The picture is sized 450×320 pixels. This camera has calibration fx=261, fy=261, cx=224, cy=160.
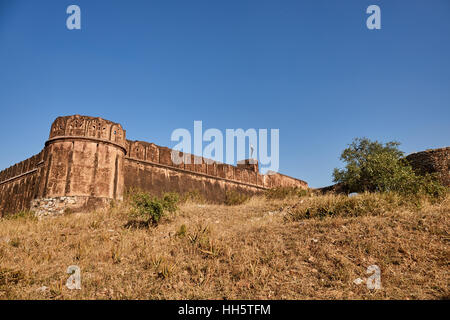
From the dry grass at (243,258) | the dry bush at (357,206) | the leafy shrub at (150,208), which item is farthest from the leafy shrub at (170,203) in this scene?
the dry bush at (357,206)

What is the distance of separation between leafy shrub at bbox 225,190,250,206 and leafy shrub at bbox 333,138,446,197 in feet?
21.1

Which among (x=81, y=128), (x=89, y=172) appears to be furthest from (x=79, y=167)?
(x=81, y=128)

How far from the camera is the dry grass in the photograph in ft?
15.0

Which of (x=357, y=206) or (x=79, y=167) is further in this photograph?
(x=79, y=167)

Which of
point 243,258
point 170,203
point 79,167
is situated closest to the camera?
point 243,258

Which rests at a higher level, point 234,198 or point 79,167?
point 79,167

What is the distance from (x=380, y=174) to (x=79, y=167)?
15.2 metres

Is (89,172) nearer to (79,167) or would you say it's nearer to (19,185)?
(79,167)

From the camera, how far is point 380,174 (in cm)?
1438

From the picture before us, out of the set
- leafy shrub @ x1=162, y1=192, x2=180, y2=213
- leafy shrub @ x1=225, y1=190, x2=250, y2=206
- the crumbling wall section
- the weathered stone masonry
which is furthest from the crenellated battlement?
leafy shrub @ x1=225, y1=190, x2=250, y2=206

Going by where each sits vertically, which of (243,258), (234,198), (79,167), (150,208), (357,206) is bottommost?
(243,258)
